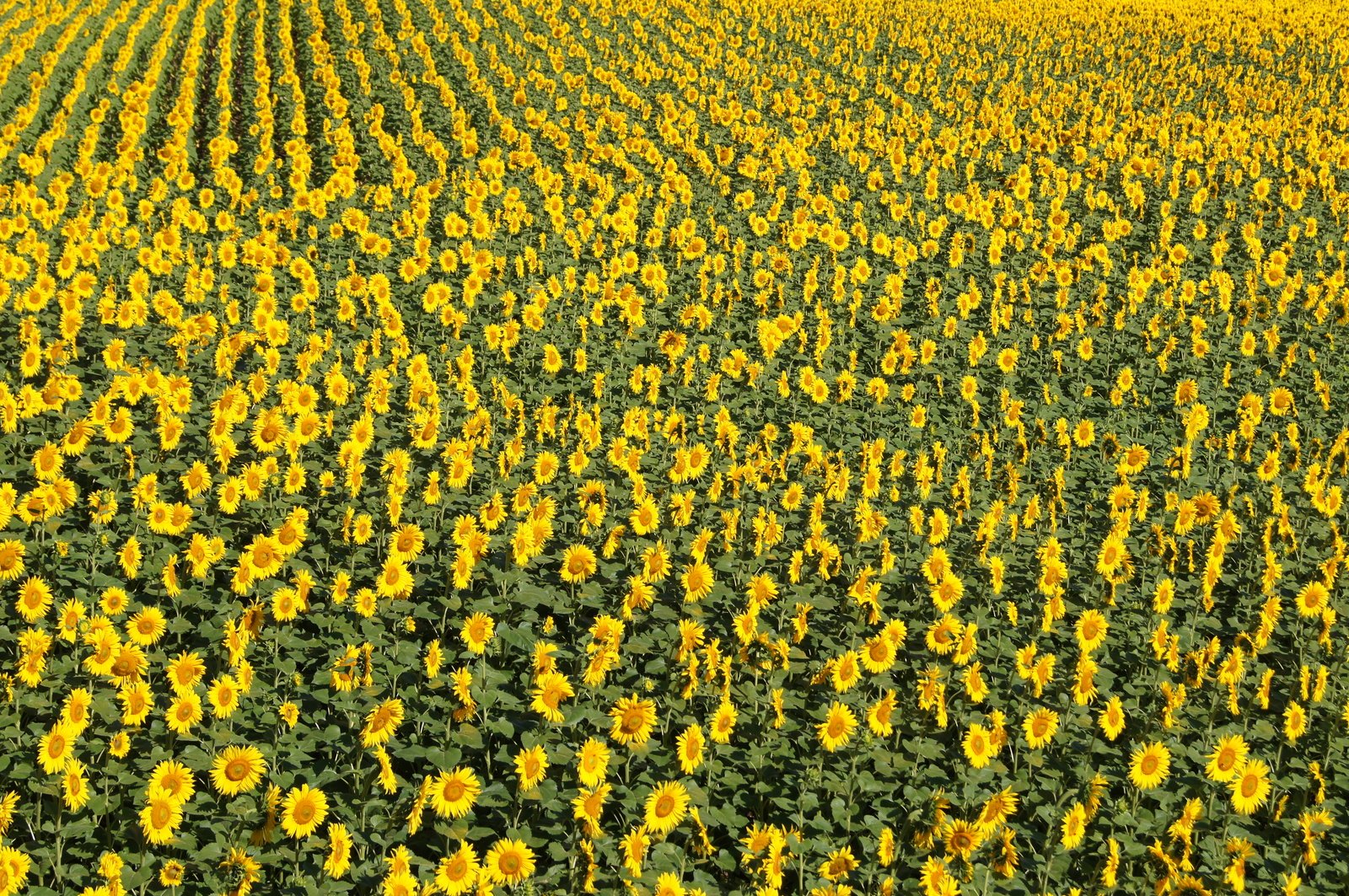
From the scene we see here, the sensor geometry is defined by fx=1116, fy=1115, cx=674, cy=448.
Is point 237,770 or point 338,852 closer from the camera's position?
point 338,852

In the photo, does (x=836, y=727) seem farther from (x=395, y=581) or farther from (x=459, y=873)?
(x=395, y=581)

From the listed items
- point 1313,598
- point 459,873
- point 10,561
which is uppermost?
point 1313,598

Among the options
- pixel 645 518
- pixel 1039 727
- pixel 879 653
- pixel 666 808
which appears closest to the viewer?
pixel 666 808

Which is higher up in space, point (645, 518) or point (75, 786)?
point (645, 518)

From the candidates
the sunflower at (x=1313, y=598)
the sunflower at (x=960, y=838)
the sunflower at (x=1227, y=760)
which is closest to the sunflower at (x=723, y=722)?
the sunflower at (x=960, y=838)

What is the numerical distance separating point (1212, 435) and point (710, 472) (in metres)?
4.02

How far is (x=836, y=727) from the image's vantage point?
17.6ft

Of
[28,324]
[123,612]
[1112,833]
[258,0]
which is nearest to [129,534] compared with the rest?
[123,612]

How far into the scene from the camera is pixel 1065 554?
23.9 feet

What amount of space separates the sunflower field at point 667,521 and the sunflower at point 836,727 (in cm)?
7

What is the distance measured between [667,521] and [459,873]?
297cm

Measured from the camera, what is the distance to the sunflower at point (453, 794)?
4.90 metres

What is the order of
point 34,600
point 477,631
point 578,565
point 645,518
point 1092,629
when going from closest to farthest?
1. point 477,631
2. point 34,600
3. point 1092,629
4. point 578,565
5. point 645,518

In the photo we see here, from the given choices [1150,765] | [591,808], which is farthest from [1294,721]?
[591,808]
